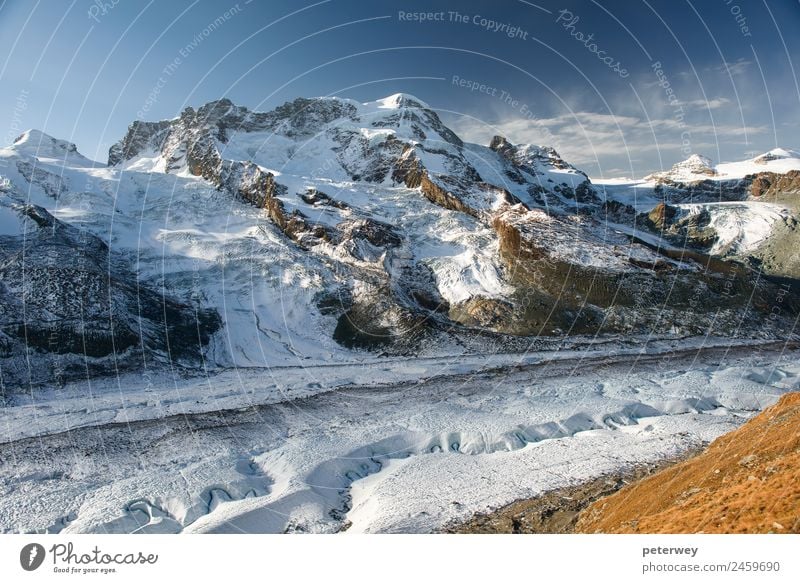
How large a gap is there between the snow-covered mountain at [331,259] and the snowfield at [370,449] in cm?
1402

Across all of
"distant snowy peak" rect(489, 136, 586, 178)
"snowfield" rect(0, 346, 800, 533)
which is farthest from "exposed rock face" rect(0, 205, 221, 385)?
"distant snowy peak" rect(489, 136, 586, 178)

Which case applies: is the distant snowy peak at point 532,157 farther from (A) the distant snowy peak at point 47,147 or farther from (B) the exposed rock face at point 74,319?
(A) the distant snowy peak at point 47,147

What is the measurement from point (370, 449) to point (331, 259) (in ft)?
181

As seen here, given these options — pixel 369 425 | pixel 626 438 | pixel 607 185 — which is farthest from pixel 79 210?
pixel 607 185

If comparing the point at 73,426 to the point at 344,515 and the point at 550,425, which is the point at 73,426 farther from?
the point at 550,425

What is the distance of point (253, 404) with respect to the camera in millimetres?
42781

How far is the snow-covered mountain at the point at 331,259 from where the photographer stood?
59750 mm

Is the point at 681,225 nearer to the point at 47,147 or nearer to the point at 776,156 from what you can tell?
the point at 776,156

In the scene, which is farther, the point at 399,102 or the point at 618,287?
the point at 399,102
